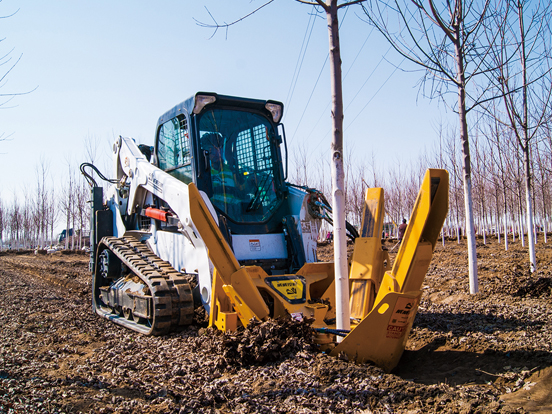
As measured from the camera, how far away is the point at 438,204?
367 centimetres

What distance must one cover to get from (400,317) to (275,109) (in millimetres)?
3649

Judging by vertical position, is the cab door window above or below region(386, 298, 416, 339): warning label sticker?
above

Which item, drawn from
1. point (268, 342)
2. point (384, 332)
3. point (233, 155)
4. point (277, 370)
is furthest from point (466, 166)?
point (277, 370)

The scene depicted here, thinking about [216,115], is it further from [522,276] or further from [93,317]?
[522,276]

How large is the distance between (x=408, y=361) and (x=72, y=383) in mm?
3019

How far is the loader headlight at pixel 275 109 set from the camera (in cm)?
609

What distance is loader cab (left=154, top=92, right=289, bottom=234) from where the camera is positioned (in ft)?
18.4

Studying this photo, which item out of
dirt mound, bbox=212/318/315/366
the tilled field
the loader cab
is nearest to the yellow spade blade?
the tilled field

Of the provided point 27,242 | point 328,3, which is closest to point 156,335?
point 328,3

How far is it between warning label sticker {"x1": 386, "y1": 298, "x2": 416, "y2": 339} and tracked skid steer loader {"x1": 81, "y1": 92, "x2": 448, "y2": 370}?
10mm

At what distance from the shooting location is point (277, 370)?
3477mm

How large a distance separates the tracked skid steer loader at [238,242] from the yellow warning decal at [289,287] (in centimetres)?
1

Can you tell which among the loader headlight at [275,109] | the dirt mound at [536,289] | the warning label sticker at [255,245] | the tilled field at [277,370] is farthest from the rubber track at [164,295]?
the dirt mound at [536,289]

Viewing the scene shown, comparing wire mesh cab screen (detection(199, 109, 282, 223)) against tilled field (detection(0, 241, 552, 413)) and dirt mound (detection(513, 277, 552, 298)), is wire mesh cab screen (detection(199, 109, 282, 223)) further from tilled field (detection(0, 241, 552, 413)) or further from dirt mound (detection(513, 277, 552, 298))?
dirt mound (detection(513, 277, 552, 298))
